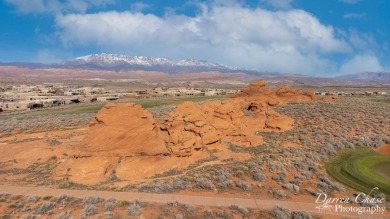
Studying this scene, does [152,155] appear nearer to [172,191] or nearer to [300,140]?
[172,191]

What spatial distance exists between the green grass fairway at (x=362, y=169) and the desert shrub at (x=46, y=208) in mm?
17535

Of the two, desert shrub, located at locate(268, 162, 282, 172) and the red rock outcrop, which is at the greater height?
the red rock outcrop

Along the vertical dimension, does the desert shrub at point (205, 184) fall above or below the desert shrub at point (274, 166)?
below

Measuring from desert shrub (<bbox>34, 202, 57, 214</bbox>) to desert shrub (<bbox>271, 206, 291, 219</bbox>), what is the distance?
1125cm

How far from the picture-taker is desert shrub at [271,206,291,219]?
50.2 ft

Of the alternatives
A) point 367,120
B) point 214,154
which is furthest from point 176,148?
point 367,120

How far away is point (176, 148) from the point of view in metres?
23.7

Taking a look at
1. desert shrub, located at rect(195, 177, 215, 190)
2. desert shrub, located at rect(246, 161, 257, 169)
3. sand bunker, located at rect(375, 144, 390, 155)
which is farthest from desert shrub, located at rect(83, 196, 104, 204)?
sand bunker, located at rect(375, 144, 390, 155)

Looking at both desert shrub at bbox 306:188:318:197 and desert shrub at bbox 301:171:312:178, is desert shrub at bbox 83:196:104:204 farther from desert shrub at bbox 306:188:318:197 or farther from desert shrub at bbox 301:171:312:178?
desert shrub at bbox 301:171:312:178

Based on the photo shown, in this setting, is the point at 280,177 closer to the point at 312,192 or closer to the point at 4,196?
the point at 312,192

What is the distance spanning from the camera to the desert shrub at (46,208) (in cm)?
1575

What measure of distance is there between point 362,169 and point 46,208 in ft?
68.9

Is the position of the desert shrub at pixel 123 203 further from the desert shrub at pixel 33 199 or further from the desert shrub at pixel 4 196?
the desert shrub at pixel 4 196

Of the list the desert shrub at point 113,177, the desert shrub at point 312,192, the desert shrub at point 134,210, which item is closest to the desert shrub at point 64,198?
the desert shrub at point 113,177
